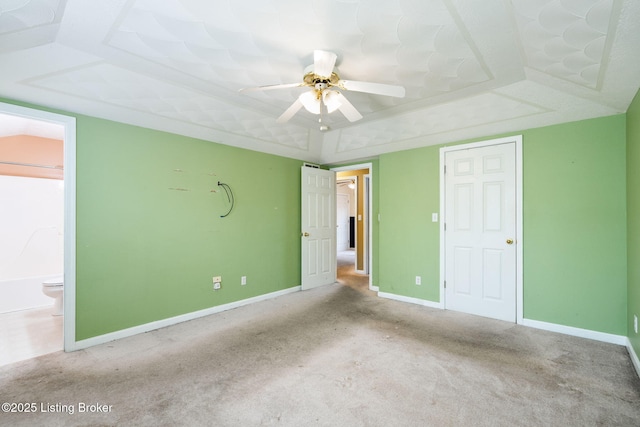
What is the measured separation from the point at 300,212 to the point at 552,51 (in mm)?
3535

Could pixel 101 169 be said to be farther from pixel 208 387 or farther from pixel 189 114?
pixel 208 387

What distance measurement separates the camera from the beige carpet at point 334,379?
67.9 inches

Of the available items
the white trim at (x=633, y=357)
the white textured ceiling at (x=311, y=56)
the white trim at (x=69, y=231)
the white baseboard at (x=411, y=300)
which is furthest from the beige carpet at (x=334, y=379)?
the white textured ceiling at (x=311, y=56)

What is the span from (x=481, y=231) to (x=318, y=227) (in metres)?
2.42

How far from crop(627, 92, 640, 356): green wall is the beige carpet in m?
0.43

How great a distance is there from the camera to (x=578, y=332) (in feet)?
9.22

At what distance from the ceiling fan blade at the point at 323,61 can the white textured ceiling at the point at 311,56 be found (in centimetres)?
18

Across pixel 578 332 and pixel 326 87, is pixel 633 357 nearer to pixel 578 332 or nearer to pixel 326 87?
pixel 578 332

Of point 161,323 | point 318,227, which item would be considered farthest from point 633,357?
point 161,323

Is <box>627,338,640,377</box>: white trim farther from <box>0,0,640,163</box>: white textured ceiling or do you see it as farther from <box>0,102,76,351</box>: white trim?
<box>0,102,76,351</box>: white trim

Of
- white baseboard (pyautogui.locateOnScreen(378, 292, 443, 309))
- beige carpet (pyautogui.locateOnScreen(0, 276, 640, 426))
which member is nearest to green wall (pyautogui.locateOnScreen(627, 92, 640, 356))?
beige carpet (pyautogui.locateOnScreen(0, 276, 640, 426))

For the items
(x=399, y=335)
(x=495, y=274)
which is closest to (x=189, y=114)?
(x=399, y=335)

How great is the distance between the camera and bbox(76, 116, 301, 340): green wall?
8.78ft

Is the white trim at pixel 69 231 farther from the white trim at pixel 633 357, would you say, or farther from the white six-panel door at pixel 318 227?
the white trim at pixel 633 357
